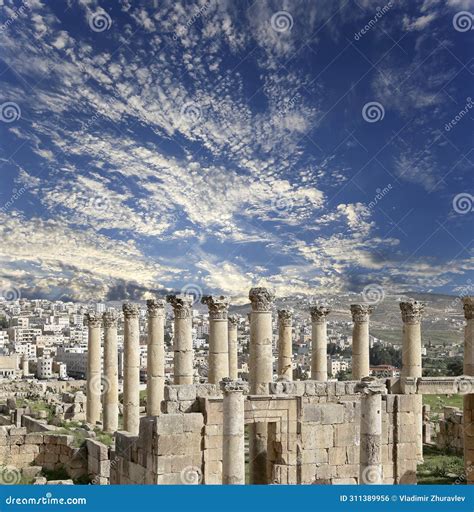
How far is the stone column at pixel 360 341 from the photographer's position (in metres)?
27.5

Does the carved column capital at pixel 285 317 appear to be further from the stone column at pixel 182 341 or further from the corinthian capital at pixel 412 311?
the stone column at pixel 182 341

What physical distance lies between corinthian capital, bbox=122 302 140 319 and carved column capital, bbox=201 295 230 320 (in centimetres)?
730

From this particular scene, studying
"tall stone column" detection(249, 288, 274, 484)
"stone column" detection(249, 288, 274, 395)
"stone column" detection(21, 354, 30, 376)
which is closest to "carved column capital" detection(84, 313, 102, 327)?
"tall stone column" detection(249, 288, 274, 484)

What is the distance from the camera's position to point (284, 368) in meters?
29.9

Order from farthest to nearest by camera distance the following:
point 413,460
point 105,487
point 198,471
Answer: point 413,460, point 198,471, point 105,487

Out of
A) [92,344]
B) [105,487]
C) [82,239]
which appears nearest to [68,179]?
[82,239]

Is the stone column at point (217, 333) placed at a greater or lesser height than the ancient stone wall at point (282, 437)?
greater

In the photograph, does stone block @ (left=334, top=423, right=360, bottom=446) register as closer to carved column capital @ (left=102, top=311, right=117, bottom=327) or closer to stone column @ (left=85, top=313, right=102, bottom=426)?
carved column capital @ (left=102, top=311, right=117, bottom=327)

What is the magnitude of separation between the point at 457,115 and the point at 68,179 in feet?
54.3

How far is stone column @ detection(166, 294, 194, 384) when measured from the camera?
2253cm

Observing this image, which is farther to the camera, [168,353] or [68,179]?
[168,353]

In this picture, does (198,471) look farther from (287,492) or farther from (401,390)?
(401,390)

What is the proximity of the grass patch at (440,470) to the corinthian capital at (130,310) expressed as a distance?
→ 1272 cm

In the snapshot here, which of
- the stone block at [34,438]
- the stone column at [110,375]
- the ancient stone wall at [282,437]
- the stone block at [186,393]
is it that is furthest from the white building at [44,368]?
the stone block at [186,393]
